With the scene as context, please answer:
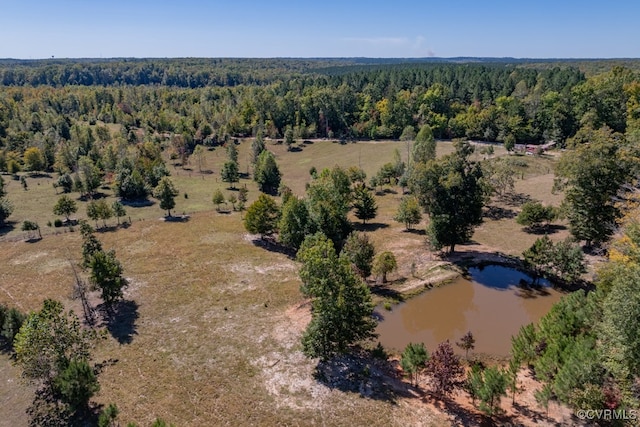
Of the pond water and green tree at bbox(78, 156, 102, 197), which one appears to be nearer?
the pond water

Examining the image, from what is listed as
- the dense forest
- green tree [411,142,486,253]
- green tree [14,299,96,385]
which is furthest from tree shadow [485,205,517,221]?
green tree [14,299,96,385]

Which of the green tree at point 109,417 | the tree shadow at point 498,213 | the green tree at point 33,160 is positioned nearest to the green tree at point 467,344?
the green tree at point 109,417

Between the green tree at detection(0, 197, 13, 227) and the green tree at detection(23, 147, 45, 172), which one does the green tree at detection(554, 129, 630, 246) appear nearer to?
the green tree at detection(0, 197, 13, 227)

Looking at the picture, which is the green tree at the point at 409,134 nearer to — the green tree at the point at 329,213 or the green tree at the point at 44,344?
the green tree at the point at 329,213

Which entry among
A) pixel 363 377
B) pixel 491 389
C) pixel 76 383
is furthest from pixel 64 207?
pixel 491 389

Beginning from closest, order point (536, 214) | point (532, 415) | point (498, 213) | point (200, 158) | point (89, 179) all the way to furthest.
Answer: point (532, 415) < point (536, 214) < point (498, 213) < point (89, 179) < point (200, 158)

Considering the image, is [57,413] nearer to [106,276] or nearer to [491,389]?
[106,276]
